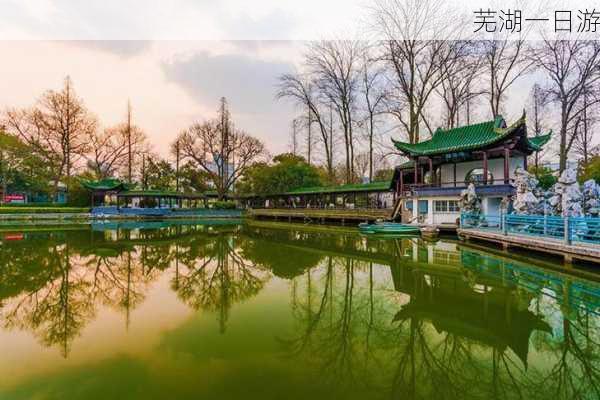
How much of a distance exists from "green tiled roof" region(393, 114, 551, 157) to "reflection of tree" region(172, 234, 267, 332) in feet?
42.9

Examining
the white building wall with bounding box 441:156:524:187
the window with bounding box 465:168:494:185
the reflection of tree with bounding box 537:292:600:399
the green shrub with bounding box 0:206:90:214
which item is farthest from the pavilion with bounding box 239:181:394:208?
the reflection of tree with bounding box 537:292:600:399

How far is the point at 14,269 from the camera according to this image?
8.27 metres

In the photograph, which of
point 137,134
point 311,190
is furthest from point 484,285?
point 137,134

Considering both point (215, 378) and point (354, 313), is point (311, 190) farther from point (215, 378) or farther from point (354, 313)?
point (215, 378)

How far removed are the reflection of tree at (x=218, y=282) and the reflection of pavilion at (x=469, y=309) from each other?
3073mm

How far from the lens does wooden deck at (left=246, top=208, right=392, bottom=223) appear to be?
22.0m

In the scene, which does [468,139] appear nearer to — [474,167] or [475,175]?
[474,167]

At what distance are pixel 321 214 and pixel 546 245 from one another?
1816 cm

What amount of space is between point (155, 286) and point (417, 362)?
5.88 meters

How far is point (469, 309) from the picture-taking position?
16.7ft

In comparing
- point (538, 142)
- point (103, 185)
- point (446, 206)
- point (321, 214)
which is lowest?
point (321, 214)

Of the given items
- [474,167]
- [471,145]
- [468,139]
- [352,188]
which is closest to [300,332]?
[471,145]

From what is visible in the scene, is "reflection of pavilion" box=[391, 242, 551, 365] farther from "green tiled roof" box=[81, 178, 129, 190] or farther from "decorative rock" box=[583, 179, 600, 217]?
"green tiled roof" box=[81, 178, 129, 190]

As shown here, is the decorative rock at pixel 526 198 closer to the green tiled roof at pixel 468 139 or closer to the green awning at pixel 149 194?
the green tiled roof at pixel 468 139
